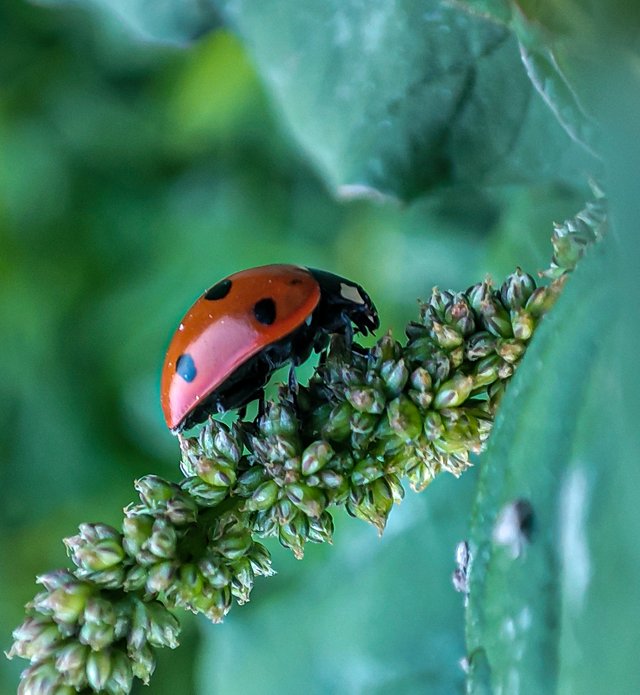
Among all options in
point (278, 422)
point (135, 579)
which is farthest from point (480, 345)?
point (135, 579)

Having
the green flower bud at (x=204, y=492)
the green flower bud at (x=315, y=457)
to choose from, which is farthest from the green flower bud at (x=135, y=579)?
the green flower bud at (x=315, y=457)

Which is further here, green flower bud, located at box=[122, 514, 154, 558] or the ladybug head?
the ladybug head

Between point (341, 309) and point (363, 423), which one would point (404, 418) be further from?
point (341, 309)

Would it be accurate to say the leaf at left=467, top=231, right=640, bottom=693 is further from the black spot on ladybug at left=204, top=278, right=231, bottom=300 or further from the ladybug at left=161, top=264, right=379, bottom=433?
the black spot on ladybug at left=204, top=278, right=231, bottom=300

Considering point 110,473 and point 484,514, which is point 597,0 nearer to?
point 484,514

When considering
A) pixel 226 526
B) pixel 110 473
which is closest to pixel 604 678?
pixel 226 526

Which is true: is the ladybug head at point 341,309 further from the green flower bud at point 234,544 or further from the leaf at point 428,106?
the green flower bud at point 234,544

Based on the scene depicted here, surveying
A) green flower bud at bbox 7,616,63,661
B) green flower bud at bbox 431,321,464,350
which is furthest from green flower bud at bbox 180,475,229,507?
green flower bud at bbox 431,321,464,350
